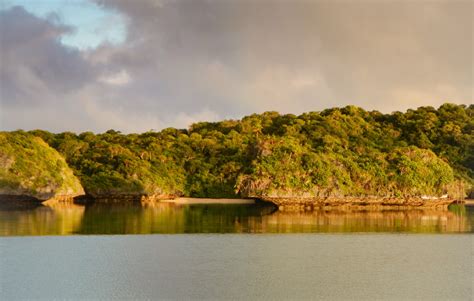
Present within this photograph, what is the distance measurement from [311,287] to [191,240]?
39.0ft

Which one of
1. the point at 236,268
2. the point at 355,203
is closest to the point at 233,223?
the point at 236,268

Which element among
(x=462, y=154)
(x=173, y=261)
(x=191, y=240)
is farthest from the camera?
(x=462, y=154)

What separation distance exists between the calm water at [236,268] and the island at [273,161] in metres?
22.8

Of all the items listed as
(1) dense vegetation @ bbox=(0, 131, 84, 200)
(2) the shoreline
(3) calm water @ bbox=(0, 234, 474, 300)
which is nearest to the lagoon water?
(3) calm water @ bbox=(0, 234, 474, 300)

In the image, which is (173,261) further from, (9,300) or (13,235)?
(13,235)

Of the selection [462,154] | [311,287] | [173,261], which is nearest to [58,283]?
[173,261]

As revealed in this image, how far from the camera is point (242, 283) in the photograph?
20734 millimetres

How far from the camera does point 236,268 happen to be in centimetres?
2342

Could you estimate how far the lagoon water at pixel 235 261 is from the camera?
64.3ft

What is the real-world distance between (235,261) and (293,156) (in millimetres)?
31726

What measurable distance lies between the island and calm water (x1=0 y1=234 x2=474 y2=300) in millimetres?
22845

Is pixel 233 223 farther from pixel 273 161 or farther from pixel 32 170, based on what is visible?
pixel 32 170

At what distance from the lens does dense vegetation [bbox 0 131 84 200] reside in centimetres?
5706

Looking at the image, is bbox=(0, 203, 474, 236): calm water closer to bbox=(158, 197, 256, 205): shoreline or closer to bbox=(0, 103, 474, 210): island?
bbox=(0, 103, 474, 210): island
